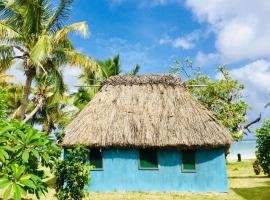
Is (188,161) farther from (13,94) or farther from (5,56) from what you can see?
(13,94)

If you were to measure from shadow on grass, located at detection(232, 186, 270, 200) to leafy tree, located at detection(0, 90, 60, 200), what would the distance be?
10613 millimetres

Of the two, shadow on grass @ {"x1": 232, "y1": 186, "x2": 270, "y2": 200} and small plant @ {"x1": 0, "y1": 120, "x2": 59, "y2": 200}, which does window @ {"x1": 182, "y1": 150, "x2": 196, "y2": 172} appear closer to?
shadow on grass @ {"x1": 232, "y1": 186, "x2": 270, "y2": 200}

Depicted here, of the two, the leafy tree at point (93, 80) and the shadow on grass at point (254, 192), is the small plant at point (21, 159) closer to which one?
the shadow on grass at point (254, 192)

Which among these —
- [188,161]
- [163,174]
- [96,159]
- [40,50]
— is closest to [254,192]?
Answer: [188,161]

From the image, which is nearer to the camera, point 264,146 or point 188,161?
point 188,161

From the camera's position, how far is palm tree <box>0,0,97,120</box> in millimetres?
15569

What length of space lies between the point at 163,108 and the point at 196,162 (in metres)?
3.04

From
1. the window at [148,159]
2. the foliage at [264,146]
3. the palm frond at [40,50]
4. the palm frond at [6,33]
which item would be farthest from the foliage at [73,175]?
the foliage at [264,146]

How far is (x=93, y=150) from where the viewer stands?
1560 cm

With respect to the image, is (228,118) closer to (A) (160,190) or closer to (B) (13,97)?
(A) (160,190)

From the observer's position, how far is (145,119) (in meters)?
16.0

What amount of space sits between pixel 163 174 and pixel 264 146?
6.56m

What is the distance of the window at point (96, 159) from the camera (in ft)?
50.8

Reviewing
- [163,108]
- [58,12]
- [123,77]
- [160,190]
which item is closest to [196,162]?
[160,190]
